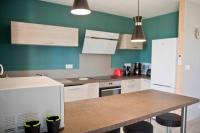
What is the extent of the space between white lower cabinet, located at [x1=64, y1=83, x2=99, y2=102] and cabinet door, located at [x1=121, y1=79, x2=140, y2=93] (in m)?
0.74

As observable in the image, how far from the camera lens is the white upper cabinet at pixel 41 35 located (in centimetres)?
280

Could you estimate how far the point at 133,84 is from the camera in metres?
4.10

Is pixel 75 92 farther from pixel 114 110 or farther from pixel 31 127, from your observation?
pixel 31 127

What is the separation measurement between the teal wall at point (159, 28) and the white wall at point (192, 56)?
593 millimetres

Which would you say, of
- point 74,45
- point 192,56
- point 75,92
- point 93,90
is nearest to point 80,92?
point 75,92

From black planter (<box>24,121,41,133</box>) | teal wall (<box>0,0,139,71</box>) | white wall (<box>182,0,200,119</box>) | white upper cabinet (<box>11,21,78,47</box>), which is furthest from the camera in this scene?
white wall (<box>182,0,200,119</box>)

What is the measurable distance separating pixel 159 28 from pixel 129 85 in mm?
1788

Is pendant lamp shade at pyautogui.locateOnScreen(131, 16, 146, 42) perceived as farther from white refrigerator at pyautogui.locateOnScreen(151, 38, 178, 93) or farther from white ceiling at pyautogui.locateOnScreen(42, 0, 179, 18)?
white refrigerator at pyautogui.locateOnScreen(151, 38, 178, 93)

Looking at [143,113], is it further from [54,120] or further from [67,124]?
[54,120]

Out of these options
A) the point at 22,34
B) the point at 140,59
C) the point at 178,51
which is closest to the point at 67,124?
the point at 22,34

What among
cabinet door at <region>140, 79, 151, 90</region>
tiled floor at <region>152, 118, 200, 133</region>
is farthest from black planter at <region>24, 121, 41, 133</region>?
cabinet door at <region>140, 79, 151, 90</region>

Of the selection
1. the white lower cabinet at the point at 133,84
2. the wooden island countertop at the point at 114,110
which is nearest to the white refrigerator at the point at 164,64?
the white lower cabinet at the point at 133,84

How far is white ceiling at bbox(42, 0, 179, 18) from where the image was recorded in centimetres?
337

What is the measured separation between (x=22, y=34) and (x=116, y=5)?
2042 mm
